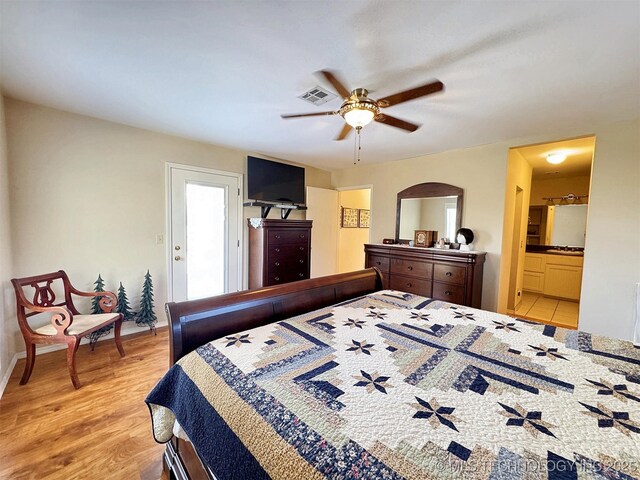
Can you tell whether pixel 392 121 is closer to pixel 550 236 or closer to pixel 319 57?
pixel 319 57

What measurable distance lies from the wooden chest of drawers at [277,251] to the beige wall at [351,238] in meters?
1.27

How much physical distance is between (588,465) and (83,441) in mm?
2387

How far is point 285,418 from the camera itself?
2.79 feet

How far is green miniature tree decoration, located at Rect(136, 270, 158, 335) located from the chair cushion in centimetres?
53

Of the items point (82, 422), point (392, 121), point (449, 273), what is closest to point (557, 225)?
point (449, 273)

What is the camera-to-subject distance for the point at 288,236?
4.02m

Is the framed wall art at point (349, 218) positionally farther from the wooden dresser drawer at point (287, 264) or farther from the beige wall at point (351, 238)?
the wooden dresser drawer at point (287, 264)

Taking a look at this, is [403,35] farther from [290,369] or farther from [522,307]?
[522,307]

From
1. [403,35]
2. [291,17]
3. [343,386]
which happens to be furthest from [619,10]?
[343,386]

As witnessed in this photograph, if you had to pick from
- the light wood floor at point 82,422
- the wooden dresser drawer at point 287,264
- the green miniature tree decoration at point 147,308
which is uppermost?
the wooden dresser drawer at point 287,264

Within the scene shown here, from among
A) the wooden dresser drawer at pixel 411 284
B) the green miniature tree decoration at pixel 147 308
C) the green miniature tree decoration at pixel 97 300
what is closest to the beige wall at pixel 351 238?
the wooden dresser drawer at pixel 411 284

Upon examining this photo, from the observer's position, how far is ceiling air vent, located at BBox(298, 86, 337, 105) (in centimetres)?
210

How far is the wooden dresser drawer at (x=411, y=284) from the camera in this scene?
11.7 ft

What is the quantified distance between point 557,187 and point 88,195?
7325 mm
